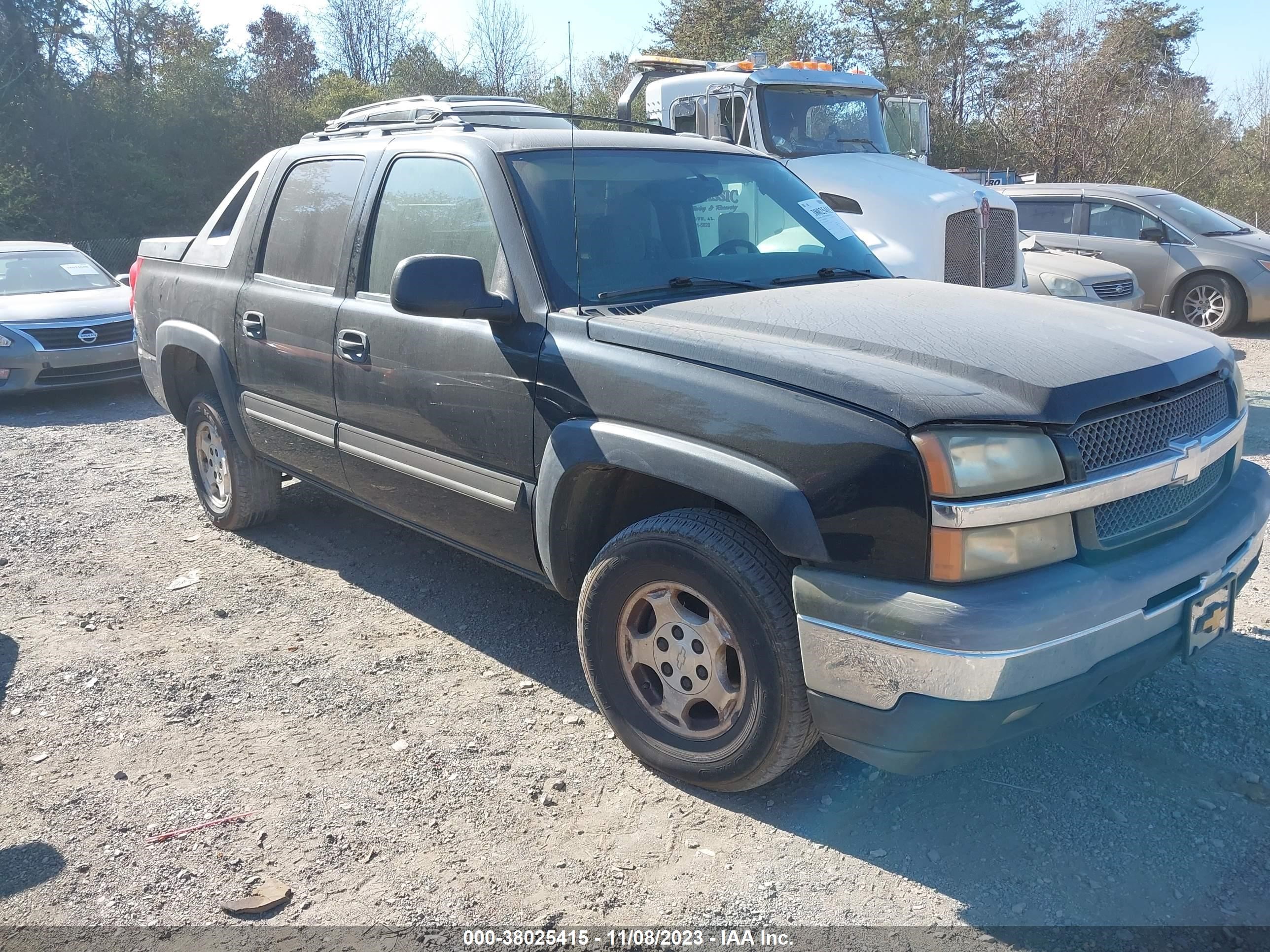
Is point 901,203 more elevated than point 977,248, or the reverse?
point 901,203

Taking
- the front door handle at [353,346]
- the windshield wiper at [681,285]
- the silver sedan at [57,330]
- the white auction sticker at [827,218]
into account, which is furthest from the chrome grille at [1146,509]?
the silver sedan at [57,330]

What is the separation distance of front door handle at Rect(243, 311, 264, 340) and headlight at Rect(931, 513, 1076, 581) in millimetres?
3266

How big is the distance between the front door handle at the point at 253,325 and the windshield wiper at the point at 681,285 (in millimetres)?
1910

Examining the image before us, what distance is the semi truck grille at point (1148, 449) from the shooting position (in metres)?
2.64

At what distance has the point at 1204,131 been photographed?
21.1 meters

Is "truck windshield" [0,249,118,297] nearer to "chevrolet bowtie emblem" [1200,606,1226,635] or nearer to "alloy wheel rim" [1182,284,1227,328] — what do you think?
"chevrolet bowtie emblem" [1200,606,1226,635]

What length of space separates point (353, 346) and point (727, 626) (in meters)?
1.99

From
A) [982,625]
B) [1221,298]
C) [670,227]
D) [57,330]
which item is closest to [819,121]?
[1221,298]

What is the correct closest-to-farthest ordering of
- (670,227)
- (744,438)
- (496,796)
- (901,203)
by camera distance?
(744,438) < (496,796) < (670,227) < (901,203)

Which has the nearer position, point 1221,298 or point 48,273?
point 48,273

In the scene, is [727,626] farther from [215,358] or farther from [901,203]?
[901,203]

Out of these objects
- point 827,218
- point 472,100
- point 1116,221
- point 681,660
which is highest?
point 472,100

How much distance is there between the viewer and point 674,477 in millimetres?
2893

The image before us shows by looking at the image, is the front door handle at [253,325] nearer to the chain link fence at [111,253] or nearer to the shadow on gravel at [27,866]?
the shadow on gravel at [27,866]
